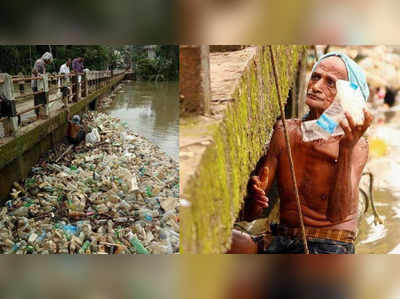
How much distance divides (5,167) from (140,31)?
4.54ft

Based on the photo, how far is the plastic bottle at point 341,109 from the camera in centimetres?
240

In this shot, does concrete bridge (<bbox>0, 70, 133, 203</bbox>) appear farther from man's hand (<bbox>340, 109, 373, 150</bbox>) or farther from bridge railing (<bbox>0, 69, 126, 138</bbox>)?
man's hand (<bbox>340, 109, 373, 150</bbox>)

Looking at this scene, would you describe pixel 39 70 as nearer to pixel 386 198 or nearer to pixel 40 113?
pixel 40 113

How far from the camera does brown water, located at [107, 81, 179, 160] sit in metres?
2.63

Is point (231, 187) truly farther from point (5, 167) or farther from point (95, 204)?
point (5, 167)

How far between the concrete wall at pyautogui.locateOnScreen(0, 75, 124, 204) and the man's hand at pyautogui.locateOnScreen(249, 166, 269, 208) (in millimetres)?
1222

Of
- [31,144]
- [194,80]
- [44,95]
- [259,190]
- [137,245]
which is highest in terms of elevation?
[194,80]

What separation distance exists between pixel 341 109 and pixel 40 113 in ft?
A: 7.13

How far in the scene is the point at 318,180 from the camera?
2.48 m

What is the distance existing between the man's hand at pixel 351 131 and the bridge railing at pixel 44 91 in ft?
5.13

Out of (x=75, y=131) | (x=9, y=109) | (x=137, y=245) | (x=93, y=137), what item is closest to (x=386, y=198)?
(x=137, y=245)

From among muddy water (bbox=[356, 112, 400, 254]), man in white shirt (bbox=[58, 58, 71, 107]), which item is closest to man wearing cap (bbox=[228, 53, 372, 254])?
muddy water (bbox=[356, 112, 400, 254])

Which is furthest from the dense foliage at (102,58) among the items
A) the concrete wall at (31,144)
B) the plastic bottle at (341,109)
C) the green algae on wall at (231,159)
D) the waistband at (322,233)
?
the waistband at (322,233)

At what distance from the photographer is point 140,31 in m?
2.51
